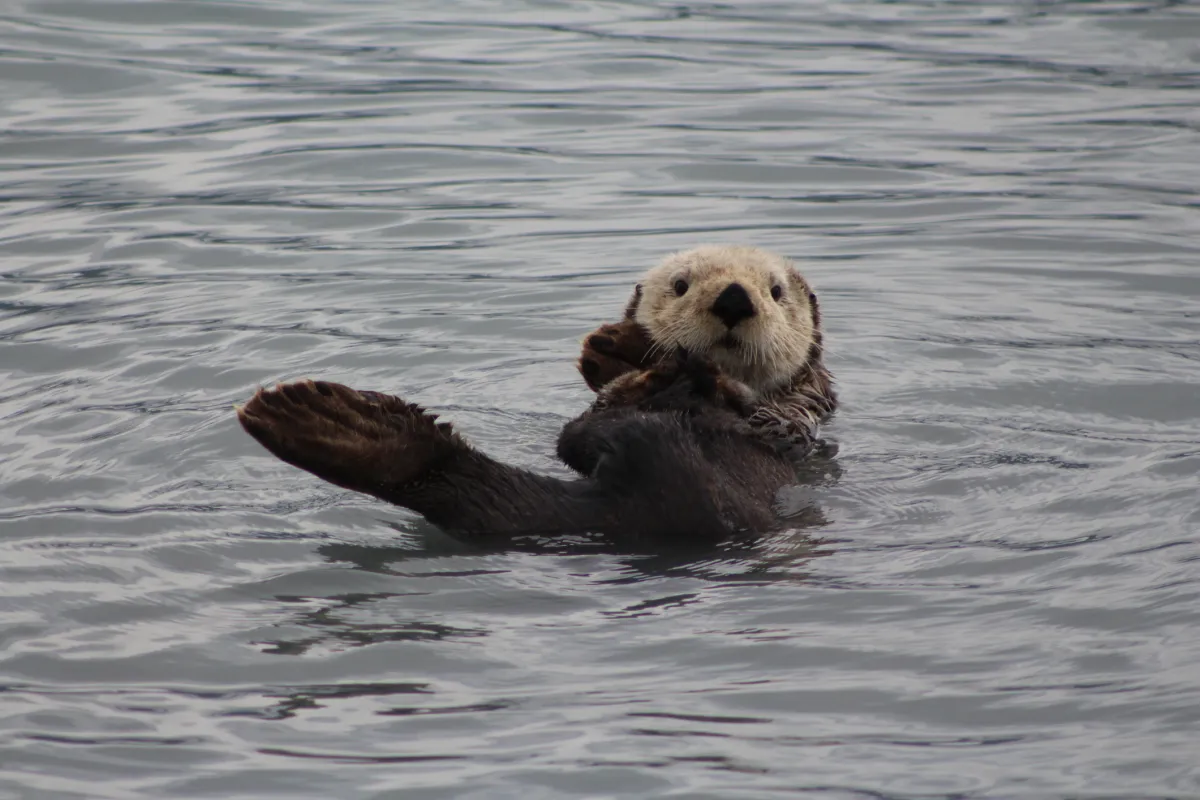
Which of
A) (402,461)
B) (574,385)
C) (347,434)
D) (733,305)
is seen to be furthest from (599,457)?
(574,385)

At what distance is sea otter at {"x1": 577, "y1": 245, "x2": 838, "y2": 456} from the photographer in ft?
16.2

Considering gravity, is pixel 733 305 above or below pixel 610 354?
above

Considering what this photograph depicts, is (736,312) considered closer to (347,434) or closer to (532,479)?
(532,479)

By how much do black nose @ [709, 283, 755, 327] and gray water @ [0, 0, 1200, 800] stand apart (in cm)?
59

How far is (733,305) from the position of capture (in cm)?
492

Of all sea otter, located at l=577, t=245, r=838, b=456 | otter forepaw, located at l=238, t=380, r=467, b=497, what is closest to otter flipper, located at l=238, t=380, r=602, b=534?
otter forepaw, located at l=238, t=380, r=467, b=497

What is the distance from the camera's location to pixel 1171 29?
1281cm

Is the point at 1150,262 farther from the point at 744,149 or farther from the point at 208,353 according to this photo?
the point at 208,353

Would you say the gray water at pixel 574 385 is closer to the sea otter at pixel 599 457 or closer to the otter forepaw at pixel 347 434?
the sea otter at pixel 599 457

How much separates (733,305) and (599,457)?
2.92 ft

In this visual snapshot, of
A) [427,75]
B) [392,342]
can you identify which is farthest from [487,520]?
[427,75]

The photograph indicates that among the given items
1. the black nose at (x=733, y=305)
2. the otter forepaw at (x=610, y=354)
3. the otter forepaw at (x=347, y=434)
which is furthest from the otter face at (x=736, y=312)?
the otter forepaw at (x=347, y=434)

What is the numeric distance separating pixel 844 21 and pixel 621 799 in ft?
39.3

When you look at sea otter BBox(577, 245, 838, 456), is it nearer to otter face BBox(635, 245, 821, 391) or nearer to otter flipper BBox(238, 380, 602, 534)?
otter face BBox(635, 245, 821, 391)
